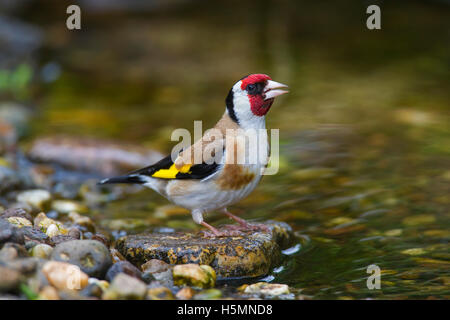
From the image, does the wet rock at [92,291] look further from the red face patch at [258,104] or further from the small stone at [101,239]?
the red face patch at [258,104]

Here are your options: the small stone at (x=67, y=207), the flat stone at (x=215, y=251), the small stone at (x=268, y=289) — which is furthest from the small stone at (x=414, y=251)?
the small stone at (x=67, y=207)

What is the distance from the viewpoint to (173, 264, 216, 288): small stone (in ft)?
14.6

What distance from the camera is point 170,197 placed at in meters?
5.29

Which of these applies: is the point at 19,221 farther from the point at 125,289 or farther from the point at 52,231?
the point at 125,289

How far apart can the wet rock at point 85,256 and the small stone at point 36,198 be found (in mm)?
2388

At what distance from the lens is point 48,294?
379 cm

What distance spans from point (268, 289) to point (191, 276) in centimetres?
55

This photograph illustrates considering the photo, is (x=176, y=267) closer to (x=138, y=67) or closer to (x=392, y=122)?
(x=392, y=122)

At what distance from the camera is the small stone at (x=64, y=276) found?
398cm

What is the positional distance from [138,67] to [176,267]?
8664 mm

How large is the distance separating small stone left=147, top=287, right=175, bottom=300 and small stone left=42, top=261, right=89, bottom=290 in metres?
0.42

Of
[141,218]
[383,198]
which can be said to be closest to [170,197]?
[141,218]

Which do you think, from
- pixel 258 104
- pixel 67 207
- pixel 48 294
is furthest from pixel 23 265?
pixel 67 207

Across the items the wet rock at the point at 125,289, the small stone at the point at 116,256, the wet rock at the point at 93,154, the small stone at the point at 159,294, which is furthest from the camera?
the wet rock at the point at 93,154
